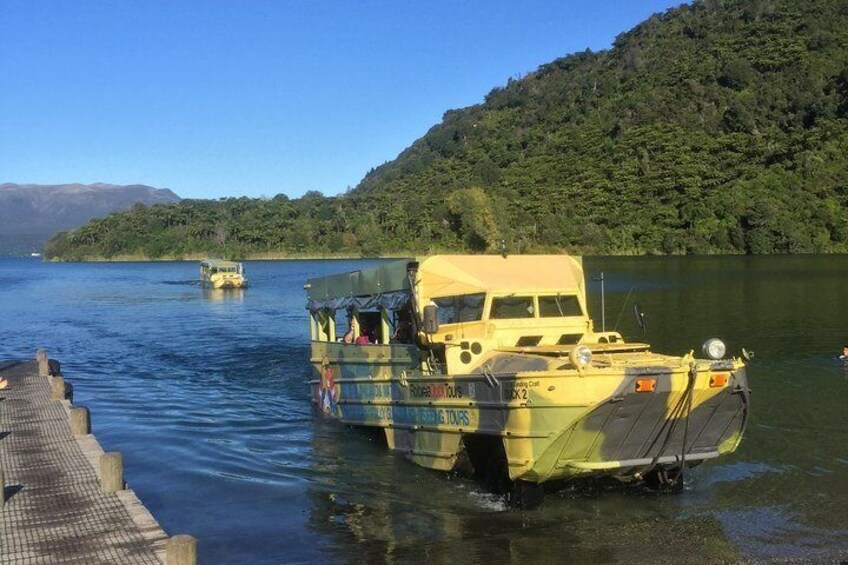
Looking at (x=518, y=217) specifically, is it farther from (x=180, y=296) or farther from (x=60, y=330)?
(x=60, y=330)

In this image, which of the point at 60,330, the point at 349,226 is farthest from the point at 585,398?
the point at 349,226

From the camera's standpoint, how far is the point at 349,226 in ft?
518

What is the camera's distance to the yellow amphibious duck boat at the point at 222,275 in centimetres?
6975

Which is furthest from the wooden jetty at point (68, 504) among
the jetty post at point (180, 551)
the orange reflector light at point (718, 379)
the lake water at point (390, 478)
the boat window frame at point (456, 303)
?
the orange reflector light at point (718, 379)

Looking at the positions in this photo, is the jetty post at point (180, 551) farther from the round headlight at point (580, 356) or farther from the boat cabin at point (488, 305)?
the boat cabin at point (488, 305)

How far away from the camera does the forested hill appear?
108625 mm

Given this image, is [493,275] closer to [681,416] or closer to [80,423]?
[681,416]

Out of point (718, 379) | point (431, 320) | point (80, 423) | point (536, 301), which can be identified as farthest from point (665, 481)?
point (80, 423)

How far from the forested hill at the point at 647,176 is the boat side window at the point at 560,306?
320ft

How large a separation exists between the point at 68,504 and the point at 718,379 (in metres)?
8.34

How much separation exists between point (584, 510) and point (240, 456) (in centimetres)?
704

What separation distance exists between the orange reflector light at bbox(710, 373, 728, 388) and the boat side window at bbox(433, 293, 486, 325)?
11.9 ft

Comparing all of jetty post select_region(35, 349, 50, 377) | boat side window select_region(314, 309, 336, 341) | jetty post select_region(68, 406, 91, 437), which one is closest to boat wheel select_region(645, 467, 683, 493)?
boat side window select_region(314, 309, 336, 341)

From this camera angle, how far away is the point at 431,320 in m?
11.8
